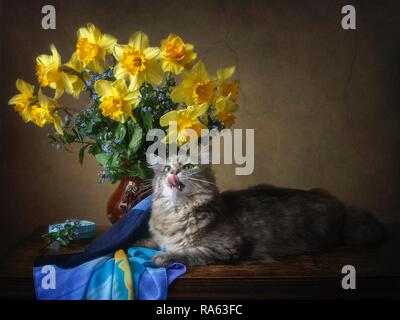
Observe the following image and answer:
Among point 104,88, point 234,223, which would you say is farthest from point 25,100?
point 234,223

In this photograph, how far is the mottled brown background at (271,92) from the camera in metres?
1.58

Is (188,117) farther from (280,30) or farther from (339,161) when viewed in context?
(339,161)

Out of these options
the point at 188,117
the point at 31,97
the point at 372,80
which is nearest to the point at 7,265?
the point at 31,97

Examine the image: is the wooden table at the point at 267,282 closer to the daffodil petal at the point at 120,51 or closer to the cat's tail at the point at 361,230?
the cat's tail at the point at 361,230

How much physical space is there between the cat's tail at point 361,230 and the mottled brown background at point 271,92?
1.01 ft

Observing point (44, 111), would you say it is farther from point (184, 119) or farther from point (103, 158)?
point (184, 119)

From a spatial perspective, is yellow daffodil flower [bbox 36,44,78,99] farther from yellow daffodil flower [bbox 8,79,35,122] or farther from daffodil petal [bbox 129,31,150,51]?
daffodil petal [bbox 129,31,150,51]

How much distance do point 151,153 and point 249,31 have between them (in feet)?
2.11

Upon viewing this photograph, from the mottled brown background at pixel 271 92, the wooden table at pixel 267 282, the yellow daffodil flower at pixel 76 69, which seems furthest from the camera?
the mottled brown background at pixel 271 92

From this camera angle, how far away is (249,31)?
164 centimetres

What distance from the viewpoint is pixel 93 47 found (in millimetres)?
1167

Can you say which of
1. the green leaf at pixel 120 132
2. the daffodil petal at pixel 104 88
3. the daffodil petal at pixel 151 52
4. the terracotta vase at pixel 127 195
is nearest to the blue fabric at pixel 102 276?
the terracotta vase at pixel 127 195

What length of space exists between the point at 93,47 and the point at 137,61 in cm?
12

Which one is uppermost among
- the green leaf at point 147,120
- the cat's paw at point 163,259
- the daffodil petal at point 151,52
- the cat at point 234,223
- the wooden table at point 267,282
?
the daffodil petal at point 151,52
